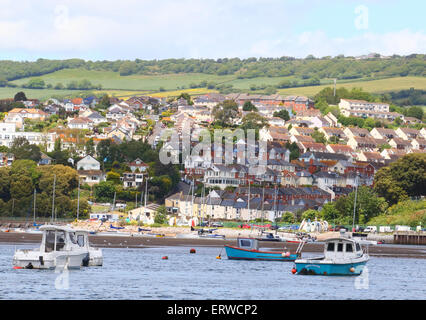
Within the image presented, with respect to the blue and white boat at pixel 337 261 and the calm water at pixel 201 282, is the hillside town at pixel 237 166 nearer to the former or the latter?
the calm water at pixel 201 282

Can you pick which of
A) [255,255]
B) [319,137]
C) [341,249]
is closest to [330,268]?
[341,249]

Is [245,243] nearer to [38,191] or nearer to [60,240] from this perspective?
[60,240]

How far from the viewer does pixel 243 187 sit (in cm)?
14512

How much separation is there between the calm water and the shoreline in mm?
19793

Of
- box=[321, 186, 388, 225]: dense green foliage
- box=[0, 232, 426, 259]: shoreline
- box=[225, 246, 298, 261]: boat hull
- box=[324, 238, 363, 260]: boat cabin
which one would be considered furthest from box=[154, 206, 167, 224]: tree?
box=[324, 238, 363, 260]: boat cabin

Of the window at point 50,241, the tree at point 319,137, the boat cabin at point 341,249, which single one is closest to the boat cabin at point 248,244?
the boat cabin at point 341,249

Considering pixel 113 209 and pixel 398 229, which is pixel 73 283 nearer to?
pixel 398 229

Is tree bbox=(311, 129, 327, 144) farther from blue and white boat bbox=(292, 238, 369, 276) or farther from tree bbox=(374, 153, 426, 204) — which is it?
blue and white boat bbox=(292, 238, 369, 276)

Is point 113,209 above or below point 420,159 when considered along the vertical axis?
below

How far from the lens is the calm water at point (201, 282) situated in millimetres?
42562

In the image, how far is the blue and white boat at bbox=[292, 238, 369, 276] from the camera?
171ft

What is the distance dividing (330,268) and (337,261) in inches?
21.5
